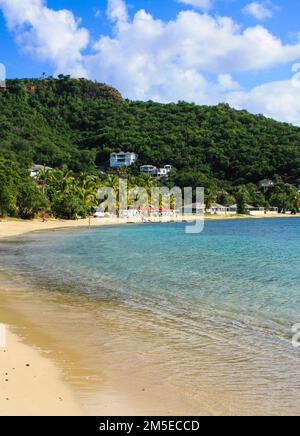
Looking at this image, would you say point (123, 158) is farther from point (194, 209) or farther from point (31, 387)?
point (31, 387)

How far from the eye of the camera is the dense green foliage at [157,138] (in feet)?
447

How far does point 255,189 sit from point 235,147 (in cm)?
1536

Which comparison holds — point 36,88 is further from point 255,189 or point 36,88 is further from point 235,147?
point 255,189

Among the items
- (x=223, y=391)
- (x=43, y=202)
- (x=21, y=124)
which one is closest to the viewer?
(x=223, y=391)

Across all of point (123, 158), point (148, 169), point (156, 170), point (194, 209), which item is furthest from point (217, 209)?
point (123, 158)

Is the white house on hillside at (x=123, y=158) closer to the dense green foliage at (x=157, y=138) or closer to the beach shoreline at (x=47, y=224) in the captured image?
the dense green foliage at (x=157, y=138)

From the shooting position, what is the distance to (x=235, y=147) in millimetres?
149750

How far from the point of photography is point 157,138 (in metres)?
165

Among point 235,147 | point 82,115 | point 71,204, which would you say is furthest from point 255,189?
point 71,204

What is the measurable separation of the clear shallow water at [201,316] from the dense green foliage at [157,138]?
94.8 meters
